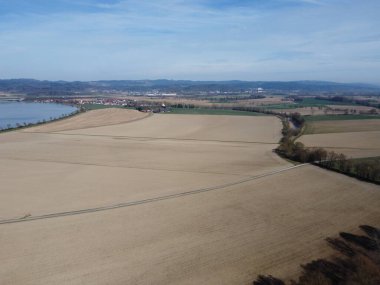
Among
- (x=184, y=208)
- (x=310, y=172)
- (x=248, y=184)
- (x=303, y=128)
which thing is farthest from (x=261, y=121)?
(x=184, y=208)

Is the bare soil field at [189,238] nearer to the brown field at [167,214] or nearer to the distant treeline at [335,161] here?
the brown field at [167,214]

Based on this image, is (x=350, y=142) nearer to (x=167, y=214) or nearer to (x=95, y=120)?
(x=167, y=214)

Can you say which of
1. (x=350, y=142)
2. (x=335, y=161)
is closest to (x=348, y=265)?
(x=335, y=161)

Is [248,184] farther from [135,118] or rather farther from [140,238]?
[135,118]

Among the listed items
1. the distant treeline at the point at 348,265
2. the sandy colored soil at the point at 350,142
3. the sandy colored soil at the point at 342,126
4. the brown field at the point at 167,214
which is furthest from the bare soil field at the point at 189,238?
the sandy colored soil at the point at 342,126

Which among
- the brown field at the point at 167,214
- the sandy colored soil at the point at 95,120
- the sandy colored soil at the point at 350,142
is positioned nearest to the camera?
the brown field at the point at 167,214

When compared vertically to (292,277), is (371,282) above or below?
above
